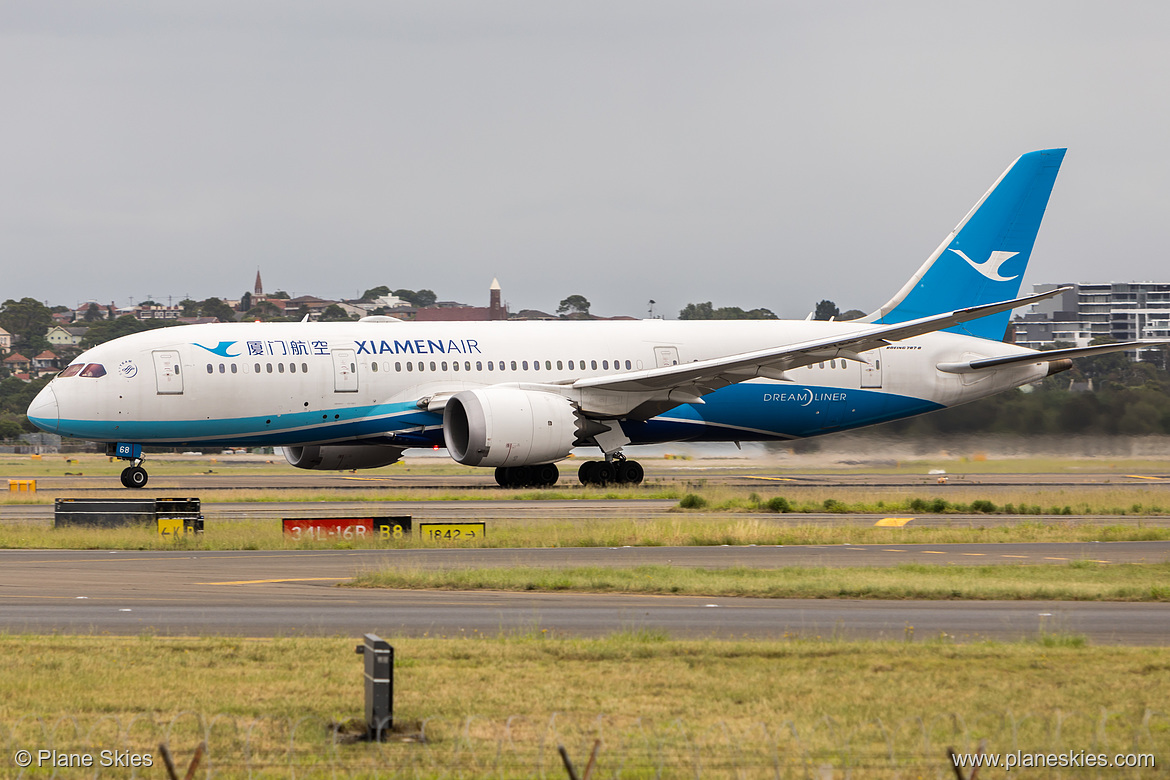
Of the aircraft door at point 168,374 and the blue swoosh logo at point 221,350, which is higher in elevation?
the blue swoosh logo at point 221,350

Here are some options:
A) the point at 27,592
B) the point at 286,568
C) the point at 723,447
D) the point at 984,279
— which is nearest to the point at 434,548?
the point at 286,568

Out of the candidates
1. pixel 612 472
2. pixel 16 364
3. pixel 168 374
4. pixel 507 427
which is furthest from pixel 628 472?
pixel 16 364

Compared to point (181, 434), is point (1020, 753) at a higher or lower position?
lower

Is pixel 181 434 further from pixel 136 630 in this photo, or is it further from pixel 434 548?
pixel 136 630

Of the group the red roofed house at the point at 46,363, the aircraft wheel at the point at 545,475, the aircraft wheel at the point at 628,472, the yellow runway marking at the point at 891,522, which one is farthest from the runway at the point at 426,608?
the red roofed house at the point at 46,363

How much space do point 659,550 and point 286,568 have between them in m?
6.66

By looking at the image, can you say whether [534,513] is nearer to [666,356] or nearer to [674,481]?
[666,356]

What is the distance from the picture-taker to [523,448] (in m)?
35.0

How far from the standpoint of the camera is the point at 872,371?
41.9 meters

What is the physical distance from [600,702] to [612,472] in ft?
91.6

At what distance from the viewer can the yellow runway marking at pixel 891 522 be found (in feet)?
92.9

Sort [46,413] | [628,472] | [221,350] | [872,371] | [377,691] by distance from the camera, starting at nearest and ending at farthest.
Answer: [377,691], [46,413], [221,350], [628,472], [872,371]

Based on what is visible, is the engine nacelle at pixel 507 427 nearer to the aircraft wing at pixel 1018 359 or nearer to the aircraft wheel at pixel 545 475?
the aircraft wheel at pixel 545 475

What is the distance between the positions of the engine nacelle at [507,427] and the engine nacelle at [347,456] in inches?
151
